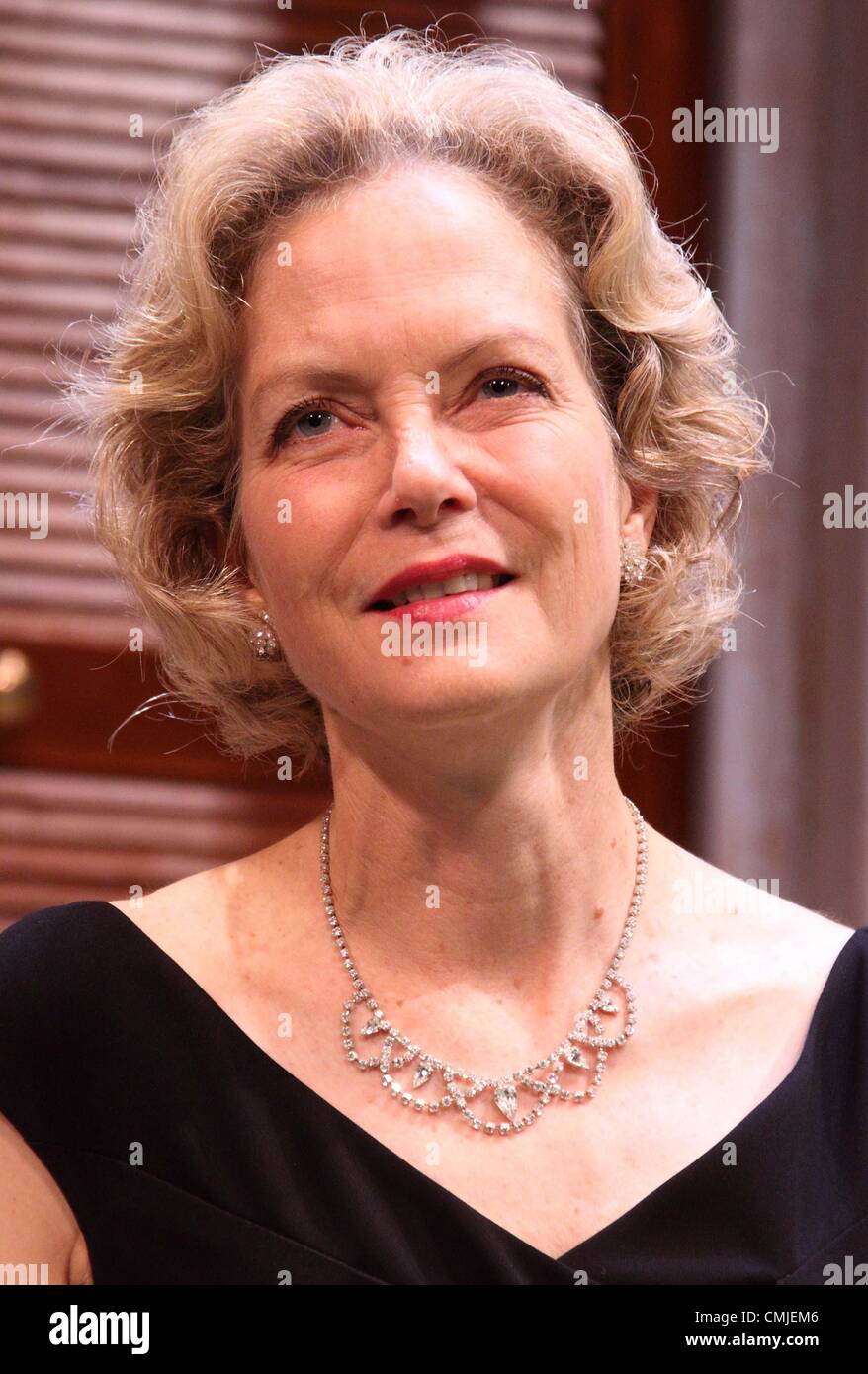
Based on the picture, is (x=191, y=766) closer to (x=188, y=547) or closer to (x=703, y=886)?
(x=188, y=547)

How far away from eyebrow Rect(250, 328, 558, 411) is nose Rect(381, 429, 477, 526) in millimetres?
74

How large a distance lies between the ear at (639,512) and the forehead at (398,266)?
0.21m

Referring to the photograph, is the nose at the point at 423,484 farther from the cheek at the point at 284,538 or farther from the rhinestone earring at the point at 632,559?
the rhinestone earring at the point at 632,559

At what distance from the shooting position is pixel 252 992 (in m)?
1.52

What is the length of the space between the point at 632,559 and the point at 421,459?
12.9 inches

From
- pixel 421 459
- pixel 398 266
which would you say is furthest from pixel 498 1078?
pixel 398 266

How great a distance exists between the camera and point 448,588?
1.37 meters

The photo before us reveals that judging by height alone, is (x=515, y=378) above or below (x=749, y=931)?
above

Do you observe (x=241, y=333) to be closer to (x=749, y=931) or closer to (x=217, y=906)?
(x=217, y=906)

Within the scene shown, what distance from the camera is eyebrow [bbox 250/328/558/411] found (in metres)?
1.41

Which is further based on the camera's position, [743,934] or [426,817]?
[743,934]

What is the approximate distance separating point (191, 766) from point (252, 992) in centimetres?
93

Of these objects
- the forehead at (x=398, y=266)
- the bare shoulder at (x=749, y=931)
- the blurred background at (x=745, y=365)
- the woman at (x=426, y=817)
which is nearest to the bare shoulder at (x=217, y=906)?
the woman at (x=426, y=817)

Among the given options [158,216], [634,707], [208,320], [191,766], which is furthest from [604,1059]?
[191,766]
